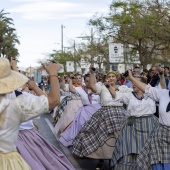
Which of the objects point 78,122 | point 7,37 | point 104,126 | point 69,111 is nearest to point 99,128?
point 104,126

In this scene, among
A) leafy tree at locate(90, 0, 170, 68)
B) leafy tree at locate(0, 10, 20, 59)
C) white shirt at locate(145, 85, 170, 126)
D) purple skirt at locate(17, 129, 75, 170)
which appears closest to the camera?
purple skirt at locate(17, 129, 75, 170)

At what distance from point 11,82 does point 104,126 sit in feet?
17.8

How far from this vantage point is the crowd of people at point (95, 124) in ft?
12.3

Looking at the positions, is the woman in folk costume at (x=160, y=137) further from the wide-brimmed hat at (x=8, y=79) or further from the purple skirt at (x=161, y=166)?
the wide-brimmed hat at (x=8, y=79)

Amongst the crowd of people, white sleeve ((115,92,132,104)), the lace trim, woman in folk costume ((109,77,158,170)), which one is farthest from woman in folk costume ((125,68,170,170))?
the lace trim

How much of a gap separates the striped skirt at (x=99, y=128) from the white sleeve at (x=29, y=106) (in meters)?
5.20

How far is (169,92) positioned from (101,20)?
2512cm

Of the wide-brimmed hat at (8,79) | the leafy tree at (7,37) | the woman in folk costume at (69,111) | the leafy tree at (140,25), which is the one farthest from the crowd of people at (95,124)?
the leafy tree at (7,37)

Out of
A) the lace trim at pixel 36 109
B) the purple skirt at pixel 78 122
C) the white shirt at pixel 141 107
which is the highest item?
the lace trim at pixel 36 109

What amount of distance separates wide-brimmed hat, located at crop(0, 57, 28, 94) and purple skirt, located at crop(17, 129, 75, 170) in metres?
1.89

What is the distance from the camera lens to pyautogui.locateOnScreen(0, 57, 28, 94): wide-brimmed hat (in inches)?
142

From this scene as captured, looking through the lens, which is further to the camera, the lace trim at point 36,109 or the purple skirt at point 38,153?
the purple skirt at point 38,153

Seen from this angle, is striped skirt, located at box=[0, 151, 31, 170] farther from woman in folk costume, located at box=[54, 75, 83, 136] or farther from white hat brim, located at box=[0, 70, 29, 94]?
woman in folk costume, located at box=[54, 75, 83, 136]

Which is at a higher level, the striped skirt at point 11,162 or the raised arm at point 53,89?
the raised arm at point 53,89
